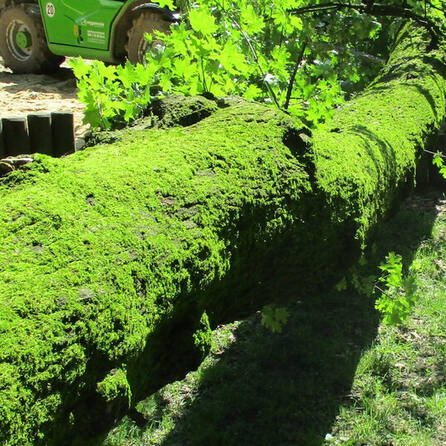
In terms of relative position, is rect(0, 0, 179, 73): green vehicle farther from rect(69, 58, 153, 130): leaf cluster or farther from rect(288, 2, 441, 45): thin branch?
rect(69, 58, 153, 130): leaf cluster

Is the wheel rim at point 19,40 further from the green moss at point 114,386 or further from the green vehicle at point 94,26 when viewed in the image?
the green moss at point 114,386

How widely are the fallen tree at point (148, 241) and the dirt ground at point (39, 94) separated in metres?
5.76

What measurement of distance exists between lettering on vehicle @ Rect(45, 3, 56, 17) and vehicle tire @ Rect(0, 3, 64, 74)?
3.46 ft

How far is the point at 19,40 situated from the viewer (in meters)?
12.7

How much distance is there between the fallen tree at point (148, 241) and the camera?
1373 millimetres

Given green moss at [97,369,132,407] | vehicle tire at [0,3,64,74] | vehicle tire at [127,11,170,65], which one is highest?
green moss at [97,369,132,407]

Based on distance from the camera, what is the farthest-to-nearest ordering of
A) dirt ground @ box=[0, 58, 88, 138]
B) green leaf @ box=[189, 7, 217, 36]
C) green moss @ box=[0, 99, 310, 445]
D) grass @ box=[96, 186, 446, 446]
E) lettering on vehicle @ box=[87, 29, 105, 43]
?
lettering on vehicle @ box=[87, 29, 105, 43]
dirt ground @ box=[0, 58, 88, 138]
grass @ box=[96, 186, 446, 446]
green leaf @ box=[189, 7, 217, 36]
green moss @ box=[0, 99, 310, 445]

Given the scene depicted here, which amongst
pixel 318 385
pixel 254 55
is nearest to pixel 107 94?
pixel 254 55

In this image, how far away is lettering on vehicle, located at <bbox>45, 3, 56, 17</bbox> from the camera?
36.7 feet

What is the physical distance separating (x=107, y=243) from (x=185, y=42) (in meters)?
1.89

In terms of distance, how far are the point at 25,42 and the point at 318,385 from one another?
439 inches

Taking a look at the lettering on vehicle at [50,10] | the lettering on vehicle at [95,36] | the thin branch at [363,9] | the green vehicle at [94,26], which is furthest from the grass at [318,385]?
the lettering on vehicle at [50,10]

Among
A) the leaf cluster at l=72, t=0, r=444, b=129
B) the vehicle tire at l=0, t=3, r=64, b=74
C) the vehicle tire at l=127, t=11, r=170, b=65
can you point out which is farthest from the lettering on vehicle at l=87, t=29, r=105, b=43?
the leaf cluster at l=72, t=0, r=444, b=129

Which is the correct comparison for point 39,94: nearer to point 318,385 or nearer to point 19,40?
point 19,40
